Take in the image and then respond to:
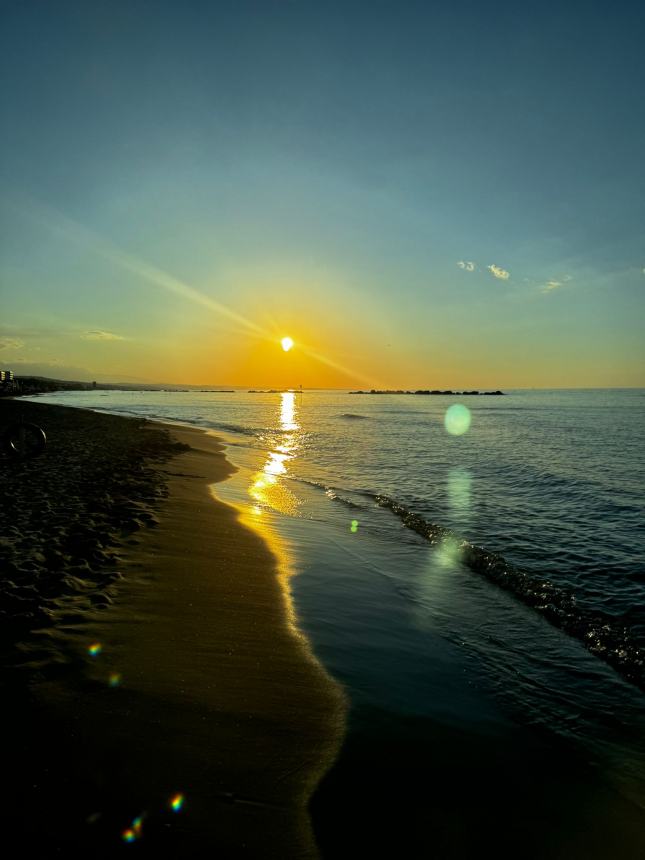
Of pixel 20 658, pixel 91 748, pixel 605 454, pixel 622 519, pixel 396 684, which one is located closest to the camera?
pixel 91 748

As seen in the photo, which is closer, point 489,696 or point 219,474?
point 489,696

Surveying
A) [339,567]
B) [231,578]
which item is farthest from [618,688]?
[231,578]

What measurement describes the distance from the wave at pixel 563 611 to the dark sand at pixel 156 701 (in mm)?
4533

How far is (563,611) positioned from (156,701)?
7.09m

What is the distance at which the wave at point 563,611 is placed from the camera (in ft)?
22.0

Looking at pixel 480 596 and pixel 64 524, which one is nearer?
pixel 480 596

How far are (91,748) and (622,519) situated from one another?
16095mm

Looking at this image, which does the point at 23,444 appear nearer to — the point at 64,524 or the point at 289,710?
the point at 64,524

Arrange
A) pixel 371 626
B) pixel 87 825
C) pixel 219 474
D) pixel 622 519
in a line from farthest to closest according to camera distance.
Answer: pixel 219 474
pixel 622 519
pixel 371 626
pixel 87 825

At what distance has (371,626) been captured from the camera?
6918 mm

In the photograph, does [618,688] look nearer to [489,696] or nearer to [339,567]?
[489,696]

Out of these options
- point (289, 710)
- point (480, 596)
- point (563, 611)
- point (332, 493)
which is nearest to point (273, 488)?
point (332, 493)

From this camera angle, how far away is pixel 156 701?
4348 mm

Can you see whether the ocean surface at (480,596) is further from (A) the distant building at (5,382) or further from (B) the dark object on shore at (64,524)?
(A) the distant building at (5,382)
